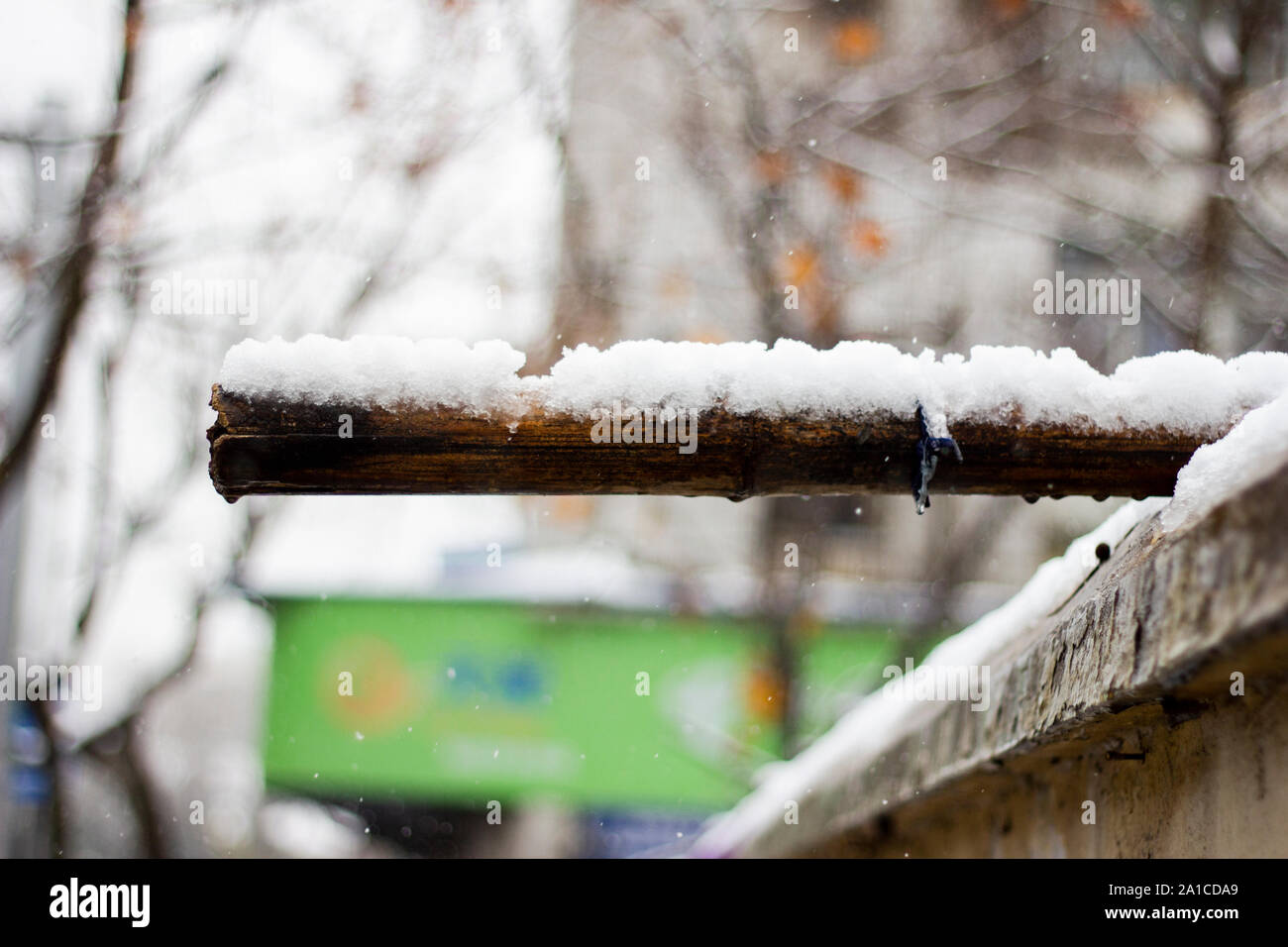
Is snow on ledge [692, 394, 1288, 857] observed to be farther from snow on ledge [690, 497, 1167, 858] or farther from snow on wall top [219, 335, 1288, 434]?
snow on wall top [219, 335, 1288, 434]

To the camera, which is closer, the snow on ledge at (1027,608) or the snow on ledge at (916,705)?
the snow on ledge at (1027,608)

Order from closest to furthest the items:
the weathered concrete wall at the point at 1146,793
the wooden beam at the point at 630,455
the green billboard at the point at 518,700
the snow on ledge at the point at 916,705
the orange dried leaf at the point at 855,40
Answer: the weathered concrete wall at the point at 1146,793, the wooden beam at the point at 630,455, the snow on ledge at the point at 916,705, the green billboard at the point at 518,700, the orange dried leaf at the point at 855,40

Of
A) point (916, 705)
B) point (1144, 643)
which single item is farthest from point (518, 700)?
point (1144, 643)

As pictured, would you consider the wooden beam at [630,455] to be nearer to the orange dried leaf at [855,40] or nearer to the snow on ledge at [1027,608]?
the snow on ledge at [1027,608]

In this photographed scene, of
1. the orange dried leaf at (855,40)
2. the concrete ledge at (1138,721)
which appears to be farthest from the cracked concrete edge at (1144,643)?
the orange dried leaf at (855,40)

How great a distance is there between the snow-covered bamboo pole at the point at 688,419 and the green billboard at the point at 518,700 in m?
5.25

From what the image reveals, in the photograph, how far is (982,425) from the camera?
161 centimetres

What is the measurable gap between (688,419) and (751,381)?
132mm

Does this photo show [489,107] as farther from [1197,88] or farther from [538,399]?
[538,399]

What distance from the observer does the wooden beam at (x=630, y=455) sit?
1.54m

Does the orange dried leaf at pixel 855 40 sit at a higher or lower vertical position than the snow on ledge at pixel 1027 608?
higher

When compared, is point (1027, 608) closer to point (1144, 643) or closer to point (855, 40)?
point (1144, 643)
